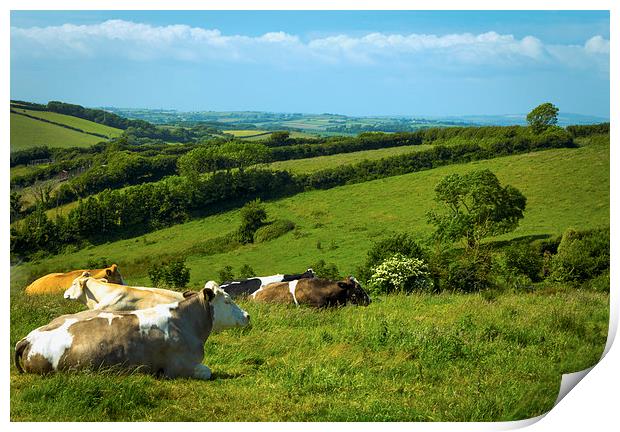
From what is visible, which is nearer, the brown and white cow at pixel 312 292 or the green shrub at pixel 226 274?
the green shrub at pixel 226 274

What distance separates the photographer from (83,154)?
873 centimetres

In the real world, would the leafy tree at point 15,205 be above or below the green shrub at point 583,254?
above

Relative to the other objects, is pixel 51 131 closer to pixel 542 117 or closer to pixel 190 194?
pixel 190 194

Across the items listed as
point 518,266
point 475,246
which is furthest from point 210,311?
point 518,266

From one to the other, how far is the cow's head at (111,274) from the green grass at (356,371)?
479mm

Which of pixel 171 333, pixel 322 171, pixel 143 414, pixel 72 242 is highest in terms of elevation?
pixel 322 171

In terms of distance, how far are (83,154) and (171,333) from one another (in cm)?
301

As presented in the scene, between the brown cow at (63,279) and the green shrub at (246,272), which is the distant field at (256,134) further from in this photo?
the brown cow at (63,279)

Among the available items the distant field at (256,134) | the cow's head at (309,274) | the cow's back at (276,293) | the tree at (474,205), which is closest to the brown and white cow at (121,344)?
the distant field at (256,134)

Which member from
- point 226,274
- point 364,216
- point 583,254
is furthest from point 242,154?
point 583,254

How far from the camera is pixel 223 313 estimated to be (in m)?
7.35

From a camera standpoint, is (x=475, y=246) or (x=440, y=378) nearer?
(x=440, y=378)

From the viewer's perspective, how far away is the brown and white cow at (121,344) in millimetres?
6387

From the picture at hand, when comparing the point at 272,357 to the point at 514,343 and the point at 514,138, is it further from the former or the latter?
the point at 514,138
